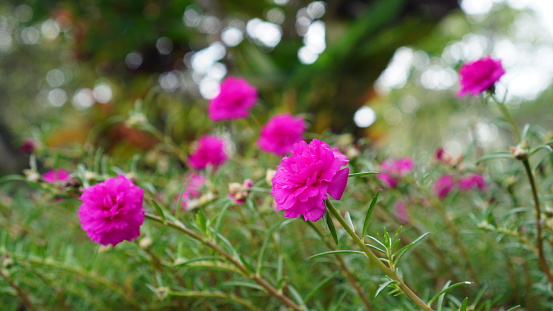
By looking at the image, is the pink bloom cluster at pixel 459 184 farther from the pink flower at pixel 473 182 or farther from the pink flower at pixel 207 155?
the pink flower at pixel 207 155

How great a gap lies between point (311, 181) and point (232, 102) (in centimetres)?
66

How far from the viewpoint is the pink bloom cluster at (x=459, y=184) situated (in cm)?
98

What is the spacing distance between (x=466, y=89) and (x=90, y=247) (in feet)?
3.21

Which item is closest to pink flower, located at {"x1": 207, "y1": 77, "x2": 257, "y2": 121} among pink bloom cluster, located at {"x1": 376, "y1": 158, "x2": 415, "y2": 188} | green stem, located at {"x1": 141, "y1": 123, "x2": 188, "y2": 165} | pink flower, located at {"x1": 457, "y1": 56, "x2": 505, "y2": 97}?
green stem, located at {"x1": 141, "y1": 123, "x2": 188, "y2": 165}

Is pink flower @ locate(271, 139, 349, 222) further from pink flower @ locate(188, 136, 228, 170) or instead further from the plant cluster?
pink flower @ locate(188, 136, 228, 170)

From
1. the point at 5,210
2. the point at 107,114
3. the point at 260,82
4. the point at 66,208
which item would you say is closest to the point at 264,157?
the point at 66,208

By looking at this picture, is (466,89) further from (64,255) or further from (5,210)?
(5,210)

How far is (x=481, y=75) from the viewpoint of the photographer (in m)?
0.69

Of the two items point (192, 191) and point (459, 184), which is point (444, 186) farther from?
point (192, 191)

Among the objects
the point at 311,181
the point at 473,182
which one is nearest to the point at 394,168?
the point at 473,182

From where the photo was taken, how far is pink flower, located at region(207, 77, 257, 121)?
1054 millimetres

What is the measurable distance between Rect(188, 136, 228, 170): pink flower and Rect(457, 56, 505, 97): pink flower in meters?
0.55

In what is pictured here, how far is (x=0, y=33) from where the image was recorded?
5195mm

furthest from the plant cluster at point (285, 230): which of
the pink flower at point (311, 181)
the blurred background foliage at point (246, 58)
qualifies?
the blurred background foliage at point (246, 58)
